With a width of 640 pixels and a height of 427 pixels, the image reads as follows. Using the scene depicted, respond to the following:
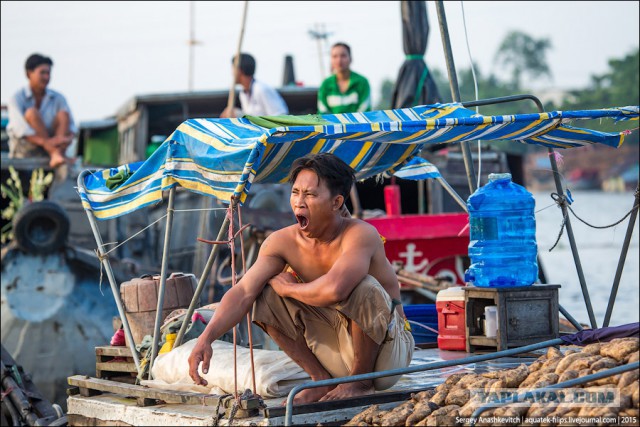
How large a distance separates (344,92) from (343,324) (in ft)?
23.1

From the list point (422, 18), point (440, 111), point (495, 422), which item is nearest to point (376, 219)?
point (422, 18)

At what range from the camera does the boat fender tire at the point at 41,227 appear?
41.5ft

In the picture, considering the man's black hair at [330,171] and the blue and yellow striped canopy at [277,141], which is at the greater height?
the blue and yellow striped canopy at [277,141]

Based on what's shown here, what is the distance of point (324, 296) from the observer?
506cm

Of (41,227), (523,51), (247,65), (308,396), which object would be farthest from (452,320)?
(523,51)

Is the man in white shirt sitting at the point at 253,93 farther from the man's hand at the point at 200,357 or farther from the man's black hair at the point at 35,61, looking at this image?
the man's hand at the point at 200,357

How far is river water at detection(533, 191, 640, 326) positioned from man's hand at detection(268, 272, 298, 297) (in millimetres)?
4090

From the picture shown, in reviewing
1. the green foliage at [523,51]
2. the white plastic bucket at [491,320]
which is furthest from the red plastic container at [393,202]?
the green foliage at [523,51]

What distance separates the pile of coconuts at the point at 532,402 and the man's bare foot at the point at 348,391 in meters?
0.24

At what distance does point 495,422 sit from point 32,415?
607cm

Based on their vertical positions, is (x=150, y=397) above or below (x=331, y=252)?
below

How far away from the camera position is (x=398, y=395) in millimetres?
5367

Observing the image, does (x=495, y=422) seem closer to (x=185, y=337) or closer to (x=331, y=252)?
(x=331, y=252)

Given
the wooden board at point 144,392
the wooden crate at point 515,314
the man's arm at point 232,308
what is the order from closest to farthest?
the man's arm at point 232,308, the wooden board at point 144,392, the wooden crate at point 515,314
